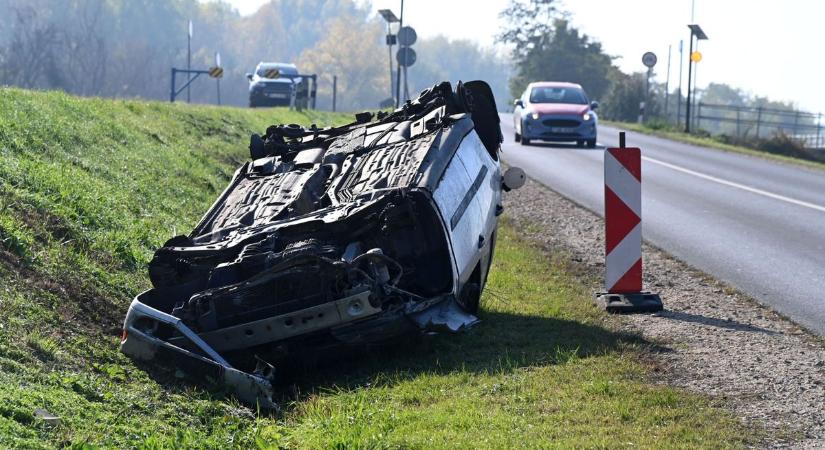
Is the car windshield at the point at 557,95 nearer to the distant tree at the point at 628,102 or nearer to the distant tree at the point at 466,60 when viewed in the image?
the distant tree at the point at 628,102

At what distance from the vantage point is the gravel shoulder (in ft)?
20.2

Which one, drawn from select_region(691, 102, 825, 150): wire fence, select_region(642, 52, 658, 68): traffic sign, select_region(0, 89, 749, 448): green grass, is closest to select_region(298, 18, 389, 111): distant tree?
select_region(691, 102, 825, 150): wire fence

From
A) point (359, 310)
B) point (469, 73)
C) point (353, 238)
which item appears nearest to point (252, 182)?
point (353, 238)

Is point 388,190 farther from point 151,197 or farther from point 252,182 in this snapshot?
point 151,197

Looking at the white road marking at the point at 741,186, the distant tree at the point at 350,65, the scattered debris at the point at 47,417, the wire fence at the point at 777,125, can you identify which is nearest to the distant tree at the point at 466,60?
the distant tree at the point at 350,65

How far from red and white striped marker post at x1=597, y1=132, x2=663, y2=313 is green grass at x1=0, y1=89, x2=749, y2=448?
1.10 feet

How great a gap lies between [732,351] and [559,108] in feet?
78.6

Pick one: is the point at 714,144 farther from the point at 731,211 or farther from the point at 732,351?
the point at 732,351

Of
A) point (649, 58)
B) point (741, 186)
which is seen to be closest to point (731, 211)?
point (741, 186)

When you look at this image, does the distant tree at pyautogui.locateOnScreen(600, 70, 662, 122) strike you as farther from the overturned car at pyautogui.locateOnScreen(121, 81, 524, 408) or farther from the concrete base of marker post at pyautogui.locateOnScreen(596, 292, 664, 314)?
the overturned car at pyautogui.locateOnScreen(121, 81, 524, 408)

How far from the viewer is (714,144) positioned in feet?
124

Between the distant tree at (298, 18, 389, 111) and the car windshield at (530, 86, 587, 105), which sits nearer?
the car windshield at (530, 86, 587, 105)

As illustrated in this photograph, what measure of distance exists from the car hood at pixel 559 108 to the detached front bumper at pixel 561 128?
127mm

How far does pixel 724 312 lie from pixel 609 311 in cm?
85
